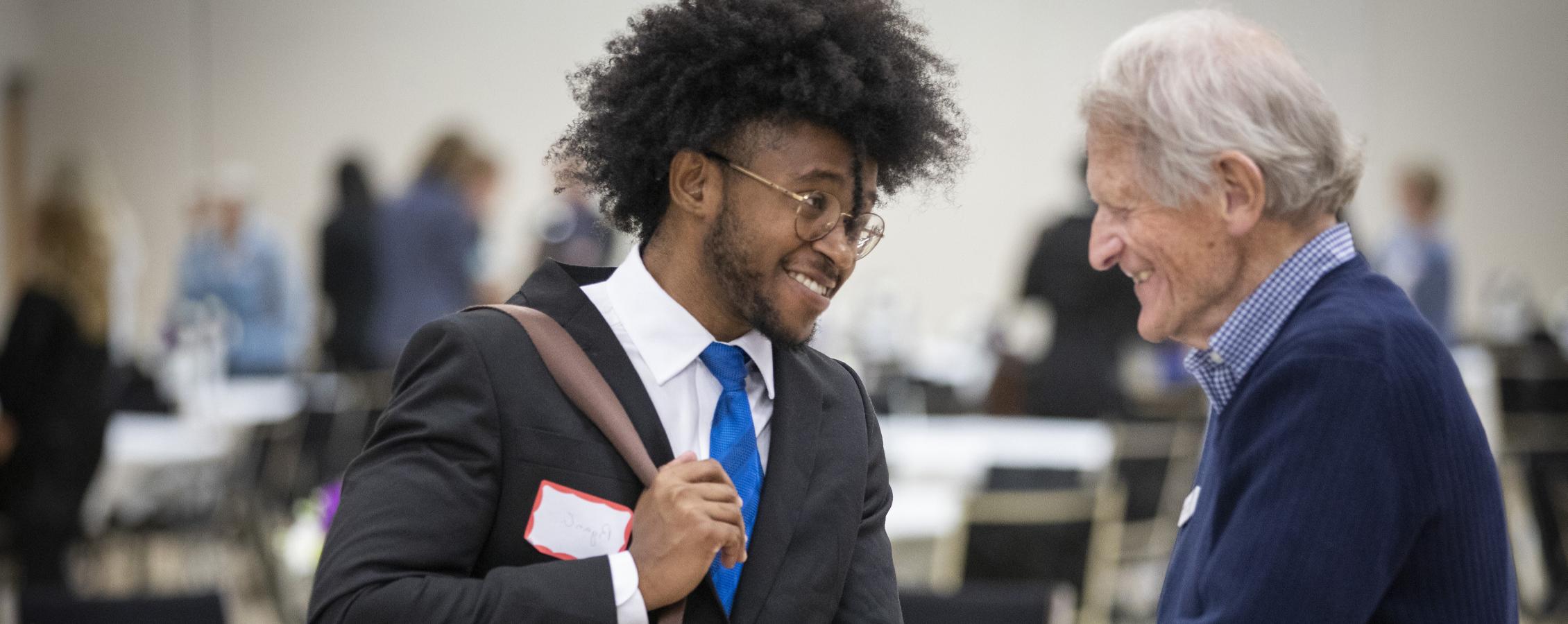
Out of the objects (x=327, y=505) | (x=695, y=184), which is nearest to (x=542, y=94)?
(x=327, y=505)

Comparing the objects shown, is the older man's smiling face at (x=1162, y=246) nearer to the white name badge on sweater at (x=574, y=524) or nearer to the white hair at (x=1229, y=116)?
the white hair at (x=1229, y=116)

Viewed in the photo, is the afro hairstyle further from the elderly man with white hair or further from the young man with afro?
the elderly man with white hair

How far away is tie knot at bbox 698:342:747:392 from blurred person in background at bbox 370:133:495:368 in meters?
4.80

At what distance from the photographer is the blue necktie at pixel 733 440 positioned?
1506mm

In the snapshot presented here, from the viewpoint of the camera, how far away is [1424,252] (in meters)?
7.09

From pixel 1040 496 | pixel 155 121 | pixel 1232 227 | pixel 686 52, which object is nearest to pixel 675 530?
pixel 686 52

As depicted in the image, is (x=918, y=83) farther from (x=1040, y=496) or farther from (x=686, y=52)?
(x=1040, y=496)

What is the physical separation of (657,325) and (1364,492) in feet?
2.36

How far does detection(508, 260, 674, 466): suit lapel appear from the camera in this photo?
1.49 metres

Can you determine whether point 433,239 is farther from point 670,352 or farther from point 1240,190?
point 1240,190

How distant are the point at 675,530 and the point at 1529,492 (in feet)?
15.1

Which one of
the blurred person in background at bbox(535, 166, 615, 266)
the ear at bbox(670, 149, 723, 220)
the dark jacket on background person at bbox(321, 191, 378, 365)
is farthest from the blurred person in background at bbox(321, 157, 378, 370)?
the ear at bbox(670, 149, 723, 220)

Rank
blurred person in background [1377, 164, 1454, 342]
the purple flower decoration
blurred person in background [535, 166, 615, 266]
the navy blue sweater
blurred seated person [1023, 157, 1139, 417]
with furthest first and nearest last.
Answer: blurred person in background [1377, 164, 1454, 342]
blurred person in background [535, 166, 615, 266]
blurred seated person [1023, 157, 1139, 417]
the purple flower decoration
the navy blue sweater

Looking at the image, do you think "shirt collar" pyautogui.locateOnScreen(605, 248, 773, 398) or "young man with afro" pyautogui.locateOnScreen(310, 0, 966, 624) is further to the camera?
"shirt collar" pyautogui.locateOnScreen(605, 248, 773, 398)
